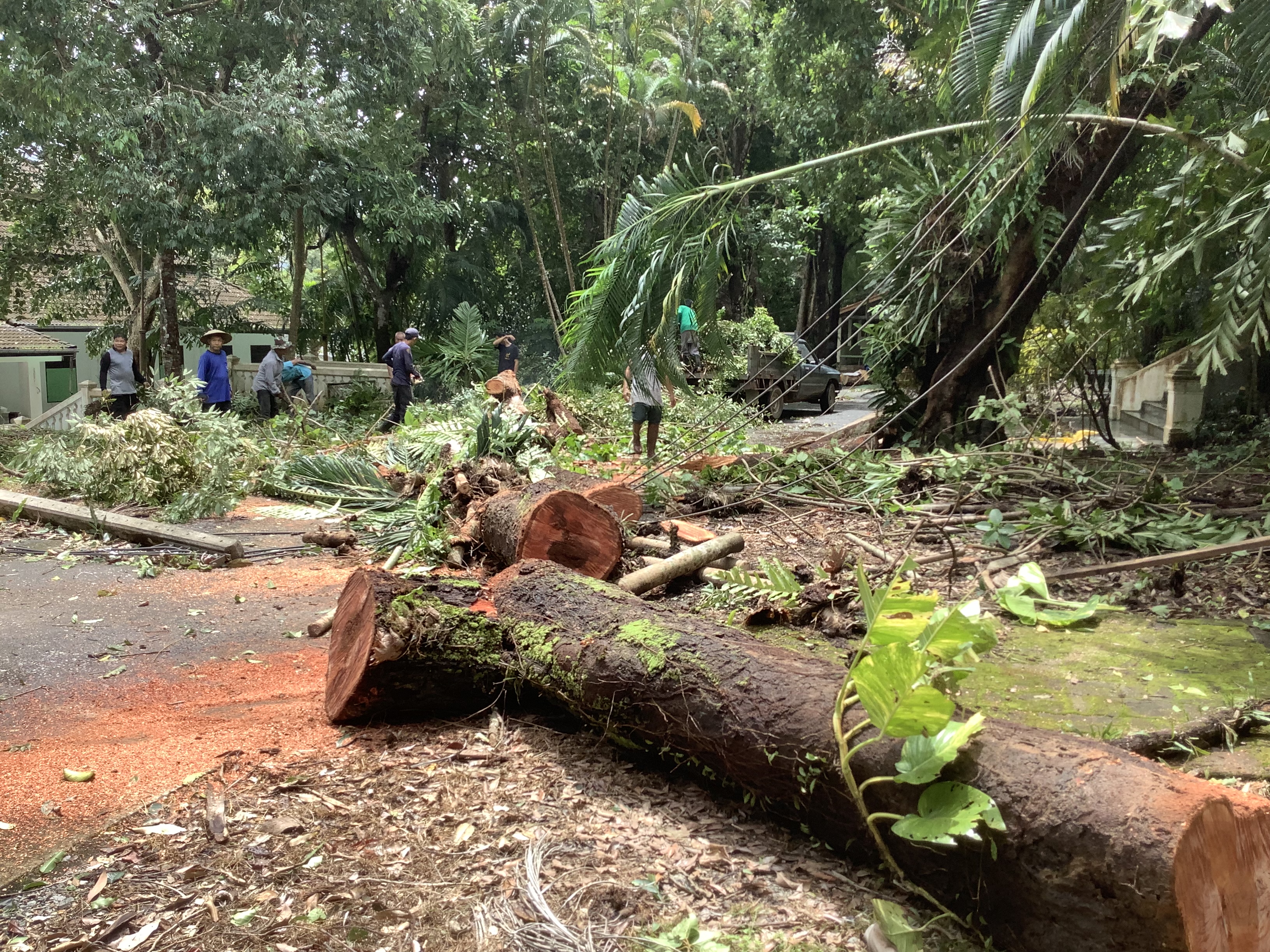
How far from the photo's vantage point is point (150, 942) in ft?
7.31

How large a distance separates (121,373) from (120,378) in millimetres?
65

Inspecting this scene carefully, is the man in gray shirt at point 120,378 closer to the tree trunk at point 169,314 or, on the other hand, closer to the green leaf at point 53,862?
the tree trunk at point 169,314

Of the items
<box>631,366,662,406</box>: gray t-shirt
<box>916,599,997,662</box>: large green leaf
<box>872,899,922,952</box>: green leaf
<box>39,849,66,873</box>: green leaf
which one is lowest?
<box>39,849,66,873</box>: green leaf

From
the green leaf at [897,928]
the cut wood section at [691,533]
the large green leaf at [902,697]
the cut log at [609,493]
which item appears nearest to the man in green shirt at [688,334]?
the cut log at [609,493]

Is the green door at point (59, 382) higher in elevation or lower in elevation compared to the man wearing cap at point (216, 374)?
lower

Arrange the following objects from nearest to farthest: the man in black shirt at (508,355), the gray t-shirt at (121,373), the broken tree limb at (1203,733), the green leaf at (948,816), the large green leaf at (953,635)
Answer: the green leaf at (948,816) → the large green leaf at (953,635) → the broken tree limb at (1203,733) → the gray t-shirt at (121,373) → the man in black shirt at (508,355)

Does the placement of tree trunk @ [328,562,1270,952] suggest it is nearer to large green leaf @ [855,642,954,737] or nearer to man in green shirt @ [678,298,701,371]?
large green leaf @ [855,642,954,737]

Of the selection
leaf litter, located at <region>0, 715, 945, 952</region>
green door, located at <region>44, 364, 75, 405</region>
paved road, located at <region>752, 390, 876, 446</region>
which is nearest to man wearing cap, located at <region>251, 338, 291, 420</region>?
paved road, located at <region>752, 390, 876, 446</region>

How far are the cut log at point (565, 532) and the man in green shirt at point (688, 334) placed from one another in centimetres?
207

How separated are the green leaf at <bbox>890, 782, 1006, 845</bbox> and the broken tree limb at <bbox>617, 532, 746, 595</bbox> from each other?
2935 millimetres

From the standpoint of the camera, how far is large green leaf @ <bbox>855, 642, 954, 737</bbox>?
218 centimetres

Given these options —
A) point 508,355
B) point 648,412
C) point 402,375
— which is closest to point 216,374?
point 402,375

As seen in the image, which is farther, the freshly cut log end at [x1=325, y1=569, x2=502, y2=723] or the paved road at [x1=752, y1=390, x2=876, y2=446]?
the paved road at [x1=752, y1=390, x2=876, y2=446]

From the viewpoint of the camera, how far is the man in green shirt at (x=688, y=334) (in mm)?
7379
